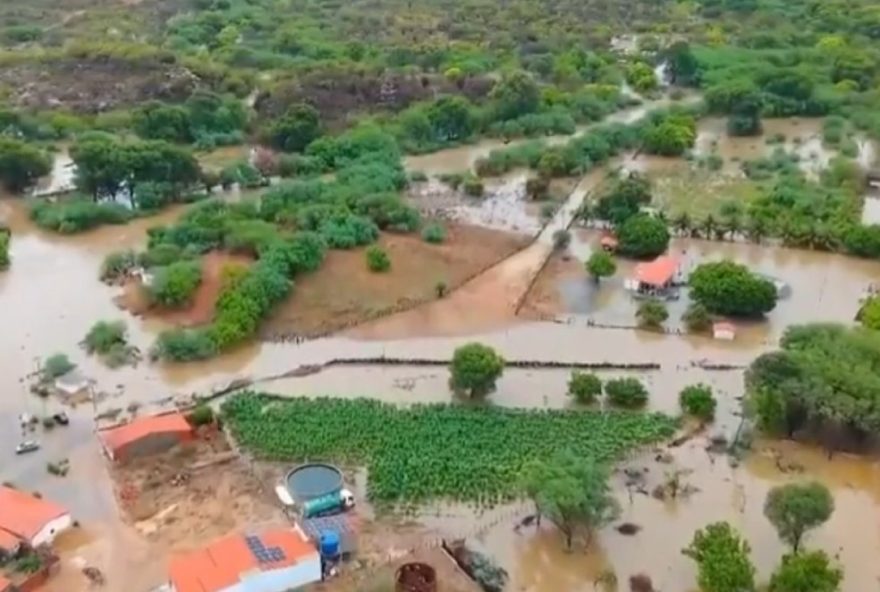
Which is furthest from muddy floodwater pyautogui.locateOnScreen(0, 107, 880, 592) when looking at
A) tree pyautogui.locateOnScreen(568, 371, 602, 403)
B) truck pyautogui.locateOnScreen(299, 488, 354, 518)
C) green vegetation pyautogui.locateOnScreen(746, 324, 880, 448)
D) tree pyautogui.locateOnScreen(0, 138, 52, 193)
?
truck pyautogui.locateOnScreen(299, 488, 354, 518)

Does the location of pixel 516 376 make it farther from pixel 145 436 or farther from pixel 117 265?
pixel 117 265

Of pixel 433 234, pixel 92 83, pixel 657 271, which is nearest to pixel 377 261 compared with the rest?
pixel 433 234

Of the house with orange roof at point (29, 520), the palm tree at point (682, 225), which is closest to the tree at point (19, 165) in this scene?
the house with orange roof at point (29, 520)

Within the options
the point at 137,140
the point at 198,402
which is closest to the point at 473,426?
the point at 198,402

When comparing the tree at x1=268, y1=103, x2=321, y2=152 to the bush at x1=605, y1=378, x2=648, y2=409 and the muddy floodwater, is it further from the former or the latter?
the bush at x1=605, y1=378, x2=648, y2=409

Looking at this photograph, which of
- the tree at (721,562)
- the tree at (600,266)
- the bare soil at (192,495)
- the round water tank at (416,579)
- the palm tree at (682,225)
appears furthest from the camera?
the palm tree at (682,225)

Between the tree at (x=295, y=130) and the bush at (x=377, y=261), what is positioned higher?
the tree at (x=295, y=130)

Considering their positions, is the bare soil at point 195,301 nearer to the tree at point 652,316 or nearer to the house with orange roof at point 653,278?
the house with orange roof at point 653,278
